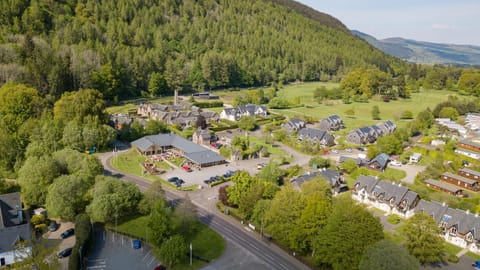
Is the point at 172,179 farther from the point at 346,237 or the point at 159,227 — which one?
the point at 346,237

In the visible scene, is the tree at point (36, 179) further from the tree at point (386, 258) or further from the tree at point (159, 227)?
the tree at point (386, 258)

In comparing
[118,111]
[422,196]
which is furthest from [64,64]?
[422,196]

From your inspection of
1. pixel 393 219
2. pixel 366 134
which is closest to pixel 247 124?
pixel 366 134

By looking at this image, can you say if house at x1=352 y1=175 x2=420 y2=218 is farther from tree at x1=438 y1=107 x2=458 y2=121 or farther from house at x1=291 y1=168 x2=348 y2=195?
tree at x1=438 y1=107 x2=458 y2=121

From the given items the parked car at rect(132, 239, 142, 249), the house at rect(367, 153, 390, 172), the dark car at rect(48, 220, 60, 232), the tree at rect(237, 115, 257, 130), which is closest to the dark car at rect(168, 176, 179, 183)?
the parked car at rect(132, 239, 142, 249)

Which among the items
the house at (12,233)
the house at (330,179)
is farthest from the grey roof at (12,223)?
the house at (330,179)

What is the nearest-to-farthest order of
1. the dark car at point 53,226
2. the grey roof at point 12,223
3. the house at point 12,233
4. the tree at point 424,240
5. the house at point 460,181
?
the house at point 12,233, the grey roof at point 12,223, the tree at point 424,240, the dark car at point 53,226, the house at point 460,181

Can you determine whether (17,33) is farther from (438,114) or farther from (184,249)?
(438,114)
